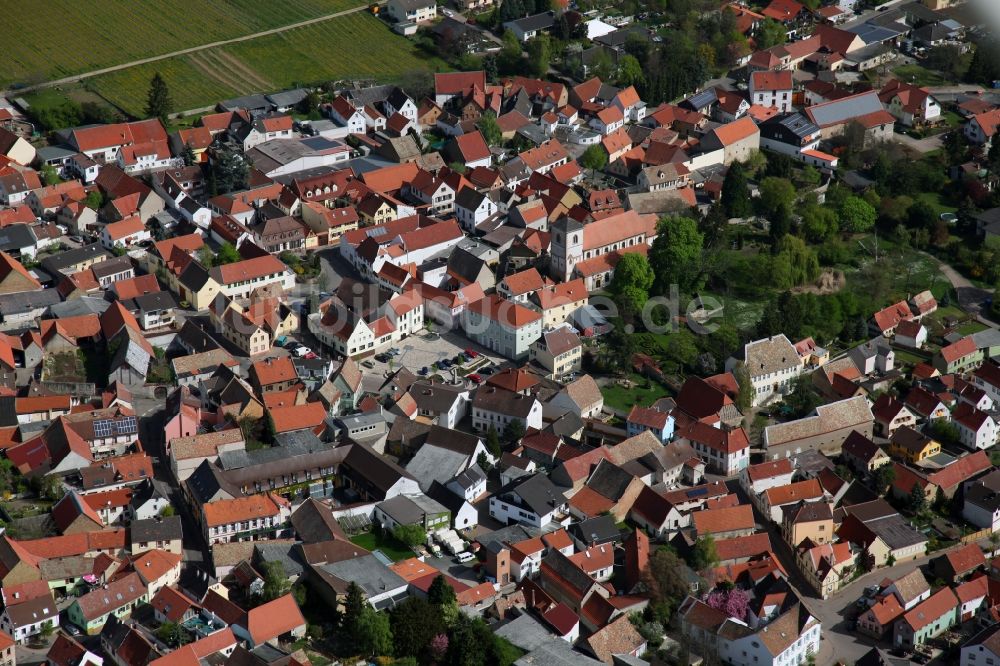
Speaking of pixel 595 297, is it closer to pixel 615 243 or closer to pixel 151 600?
pixel 615 243

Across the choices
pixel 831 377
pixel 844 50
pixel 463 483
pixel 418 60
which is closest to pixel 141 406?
pixel 463 483

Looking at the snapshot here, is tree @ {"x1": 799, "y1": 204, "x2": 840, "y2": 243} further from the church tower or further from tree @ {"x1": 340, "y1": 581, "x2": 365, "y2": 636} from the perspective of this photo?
tree @ {"x1": 340, "y1": 581, "x2": 365, "y2": 636}

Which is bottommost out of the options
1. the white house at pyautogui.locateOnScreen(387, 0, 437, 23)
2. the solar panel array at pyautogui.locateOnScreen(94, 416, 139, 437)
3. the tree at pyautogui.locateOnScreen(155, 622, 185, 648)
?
the white house at pyautogui.locateOnScreen(387, 0, 437, 23)

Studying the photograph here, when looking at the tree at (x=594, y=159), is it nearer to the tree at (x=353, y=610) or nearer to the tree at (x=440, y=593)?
the tree at (x=440, y=593)

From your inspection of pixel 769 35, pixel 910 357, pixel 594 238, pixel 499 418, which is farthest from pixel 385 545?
pixel 769 35

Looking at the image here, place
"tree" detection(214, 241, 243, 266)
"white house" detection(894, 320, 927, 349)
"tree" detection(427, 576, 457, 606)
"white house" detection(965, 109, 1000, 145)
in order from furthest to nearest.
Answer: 1. "white house" detection(965, 109, 1000, 145)
2. "tree" detection(214, 241, 243, 266)
3. "white house" detection(894, 320, 927, 349)
4. "tree" detection(427, 576, 457, 606)

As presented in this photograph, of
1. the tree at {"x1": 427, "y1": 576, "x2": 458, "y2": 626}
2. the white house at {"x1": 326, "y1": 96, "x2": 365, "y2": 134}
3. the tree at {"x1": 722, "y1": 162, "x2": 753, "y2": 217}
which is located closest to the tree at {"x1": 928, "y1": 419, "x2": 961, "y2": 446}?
the tree at {"x1": 722, "y1": 162, "x2": 753, "y2": 217}
